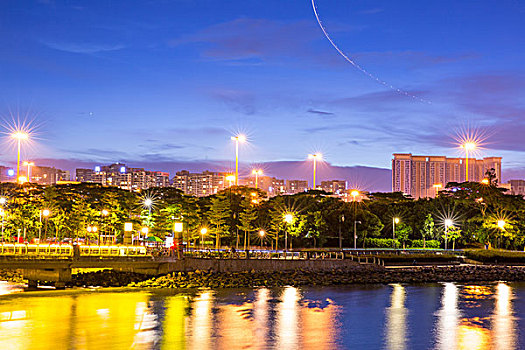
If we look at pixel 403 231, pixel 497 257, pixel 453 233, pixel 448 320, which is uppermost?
pixel 403 231

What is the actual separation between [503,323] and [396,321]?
5613mm

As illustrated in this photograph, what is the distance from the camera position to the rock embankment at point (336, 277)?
155 feet

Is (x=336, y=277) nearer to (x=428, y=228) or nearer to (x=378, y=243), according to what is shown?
(x=378, y=243)

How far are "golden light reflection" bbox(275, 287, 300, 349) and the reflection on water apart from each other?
5 centimetres

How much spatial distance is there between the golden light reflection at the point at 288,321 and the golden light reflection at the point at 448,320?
21.4 ft

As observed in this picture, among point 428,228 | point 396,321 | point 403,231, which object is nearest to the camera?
point 396,321

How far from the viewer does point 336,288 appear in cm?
4722

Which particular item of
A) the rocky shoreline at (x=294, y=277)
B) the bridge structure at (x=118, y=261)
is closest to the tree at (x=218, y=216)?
the bridge structure at (x=118, y=261)

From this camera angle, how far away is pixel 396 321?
32.5 metres

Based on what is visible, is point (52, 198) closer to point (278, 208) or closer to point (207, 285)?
point (278, 208)

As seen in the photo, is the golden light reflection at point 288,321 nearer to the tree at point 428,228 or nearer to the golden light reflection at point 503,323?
the golden light reflection at point 503,323

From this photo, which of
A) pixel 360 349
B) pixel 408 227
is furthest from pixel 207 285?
pixel 408 227

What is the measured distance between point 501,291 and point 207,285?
2285cm

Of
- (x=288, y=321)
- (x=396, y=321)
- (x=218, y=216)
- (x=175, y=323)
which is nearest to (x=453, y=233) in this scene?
(x=218, y=216)
